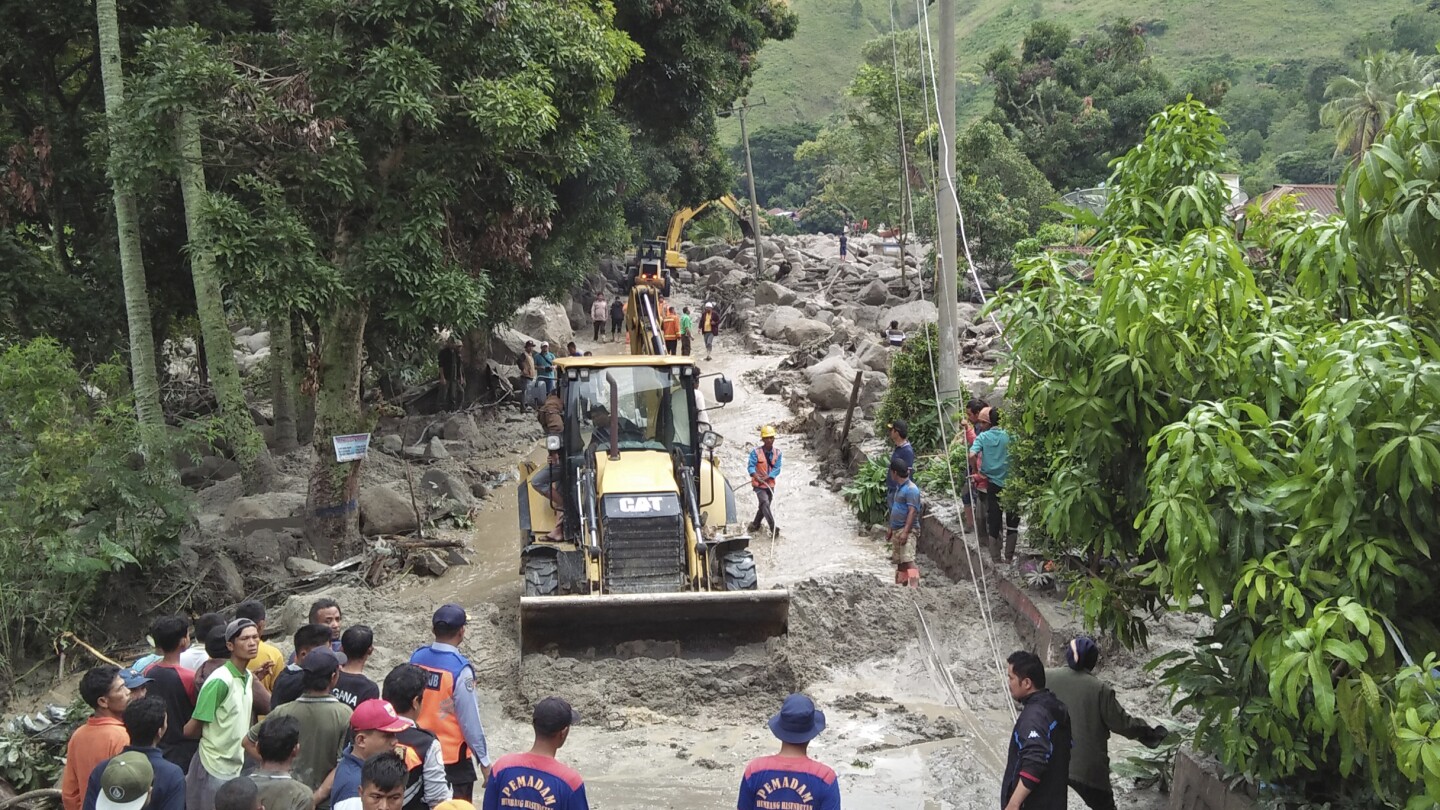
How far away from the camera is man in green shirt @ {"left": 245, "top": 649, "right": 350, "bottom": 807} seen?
5.27m

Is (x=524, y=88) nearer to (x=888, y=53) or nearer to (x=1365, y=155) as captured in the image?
(x=1365, y=155)

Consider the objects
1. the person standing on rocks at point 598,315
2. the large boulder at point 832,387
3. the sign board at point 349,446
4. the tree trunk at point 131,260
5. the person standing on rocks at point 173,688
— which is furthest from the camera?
the person standing on rocks at point 598,315

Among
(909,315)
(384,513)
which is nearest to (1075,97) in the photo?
(909,315)

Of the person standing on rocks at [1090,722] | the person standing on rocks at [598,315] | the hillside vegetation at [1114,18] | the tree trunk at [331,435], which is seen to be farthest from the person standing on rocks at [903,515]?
the hillside vegetation at [1114,18]

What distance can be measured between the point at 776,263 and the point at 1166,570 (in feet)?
134

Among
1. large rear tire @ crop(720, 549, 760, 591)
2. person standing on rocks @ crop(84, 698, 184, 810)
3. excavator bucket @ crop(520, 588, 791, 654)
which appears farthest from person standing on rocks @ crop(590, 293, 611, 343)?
person standing on rocks @ crop(84, 698, 184, 810)

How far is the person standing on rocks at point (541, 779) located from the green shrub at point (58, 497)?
22.1ft

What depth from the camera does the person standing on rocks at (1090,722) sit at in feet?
19.7

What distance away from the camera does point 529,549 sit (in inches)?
404

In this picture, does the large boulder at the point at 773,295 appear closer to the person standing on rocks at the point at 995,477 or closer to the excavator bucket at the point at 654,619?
the person standing on rocks at the point at 995,477

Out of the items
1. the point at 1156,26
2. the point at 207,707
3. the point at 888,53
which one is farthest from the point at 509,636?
the point at 1156,26

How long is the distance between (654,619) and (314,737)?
175 inches

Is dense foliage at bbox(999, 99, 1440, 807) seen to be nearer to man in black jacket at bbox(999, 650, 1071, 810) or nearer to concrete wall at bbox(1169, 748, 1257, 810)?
concrete wall at bbox(1169, 748, 1257, 810)

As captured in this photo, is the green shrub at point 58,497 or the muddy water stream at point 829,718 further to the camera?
the green shrub at point 58,497
